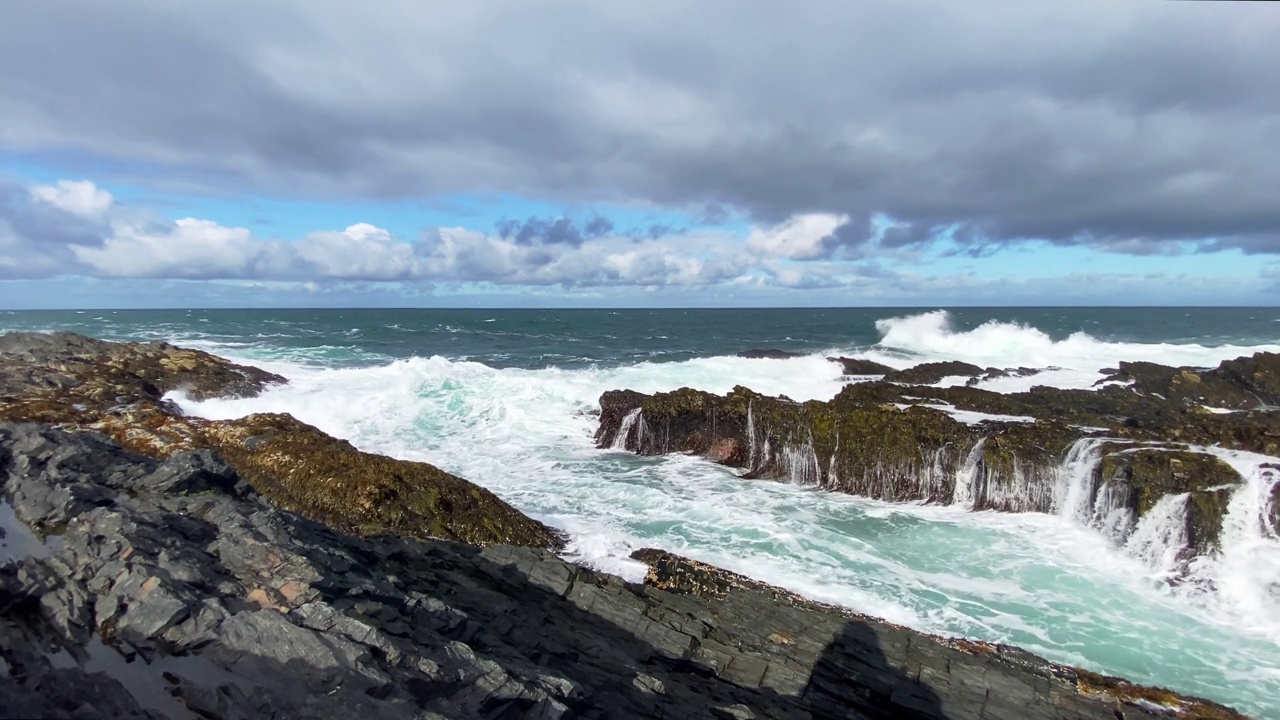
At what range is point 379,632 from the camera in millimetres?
6367

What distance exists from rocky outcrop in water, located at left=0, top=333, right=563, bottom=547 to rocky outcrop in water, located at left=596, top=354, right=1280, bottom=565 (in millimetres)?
9359

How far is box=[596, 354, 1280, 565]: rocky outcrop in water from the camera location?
14.9 metres

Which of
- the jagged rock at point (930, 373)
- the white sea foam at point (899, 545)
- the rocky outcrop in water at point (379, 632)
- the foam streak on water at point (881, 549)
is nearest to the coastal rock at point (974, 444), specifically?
the white sea foam at point (899, 545)

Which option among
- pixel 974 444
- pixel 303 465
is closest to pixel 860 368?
pixel 974 444

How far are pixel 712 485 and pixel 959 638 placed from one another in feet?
29.5

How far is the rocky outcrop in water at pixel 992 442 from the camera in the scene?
14945 millimetres

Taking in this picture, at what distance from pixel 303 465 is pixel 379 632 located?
9233 mm

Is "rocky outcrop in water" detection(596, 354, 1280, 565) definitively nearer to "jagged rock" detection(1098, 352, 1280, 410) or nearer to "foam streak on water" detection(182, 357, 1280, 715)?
"jagged rock" detection(1098, 352, 1280, 410)

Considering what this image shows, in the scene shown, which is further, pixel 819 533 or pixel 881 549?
pixel 819 533

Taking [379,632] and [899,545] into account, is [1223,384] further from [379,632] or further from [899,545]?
[379,632]

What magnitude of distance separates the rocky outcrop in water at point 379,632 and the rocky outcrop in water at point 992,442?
7.47 metres

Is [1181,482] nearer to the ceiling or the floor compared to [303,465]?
nearer to the floor

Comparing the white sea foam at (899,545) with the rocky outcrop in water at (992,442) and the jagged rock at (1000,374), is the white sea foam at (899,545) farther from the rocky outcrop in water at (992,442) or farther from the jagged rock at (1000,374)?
the jagged rock at (1000,374)

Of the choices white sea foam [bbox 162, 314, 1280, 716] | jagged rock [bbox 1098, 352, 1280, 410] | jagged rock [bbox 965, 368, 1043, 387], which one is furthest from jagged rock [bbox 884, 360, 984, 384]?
white sea foam [bbox 162, 314, 1280, 716]
